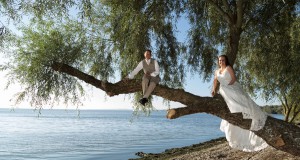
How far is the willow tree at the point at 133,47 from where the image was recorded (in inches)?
303

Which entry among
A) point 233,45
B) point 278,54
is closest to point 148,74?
point 233,45

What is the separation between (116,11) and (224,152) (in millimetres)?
6531

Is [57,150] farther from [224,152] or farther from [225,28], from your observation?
[225,28]

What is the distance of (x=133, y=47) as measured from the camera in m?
9.26

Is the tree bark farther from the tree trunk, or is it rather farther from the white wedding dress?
the tree trunk

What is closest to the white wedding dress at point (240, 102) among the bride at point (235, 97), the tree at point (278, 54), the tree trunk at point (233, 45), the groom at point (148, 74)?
the bride at point (235, 97)

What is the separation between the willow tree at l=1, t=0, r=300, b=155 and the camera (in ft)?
25.2

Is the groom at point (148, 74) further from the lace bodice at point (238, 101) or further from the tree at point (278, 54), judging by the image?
the tree at point (278, 54)

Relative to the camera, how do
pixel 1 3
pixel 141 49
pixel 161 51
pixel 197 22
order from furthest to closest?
pixel 197 22 → pixel 161 51 → pixel 141 49 → pixel 1 3

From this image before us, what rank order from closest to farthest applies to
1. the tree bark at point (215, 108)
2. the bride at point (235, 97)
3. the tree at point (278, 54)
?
the bride at point (235, 97)
the tree bark at point (215, 108)
the tree at point (278, 54)

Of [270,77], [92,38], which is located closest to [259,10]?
[270,77]

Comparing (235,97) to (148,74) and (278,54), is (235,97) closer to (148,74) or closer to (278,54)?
(148,74)

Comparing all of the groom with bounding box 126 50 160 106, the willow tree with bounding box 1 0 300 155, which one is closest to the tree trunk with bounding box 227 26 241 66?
the willow tree with bounding box 1 0 300 155

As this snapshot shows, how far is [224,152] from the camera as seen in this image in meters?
13.4
